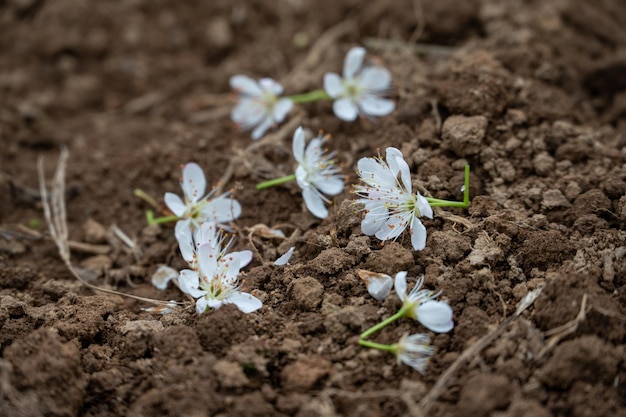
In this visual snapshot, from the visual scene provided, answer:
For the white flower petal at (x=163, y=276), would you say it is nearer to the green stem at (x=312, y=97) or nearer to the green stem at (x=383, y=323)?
the green stem at (x=383, y=323)

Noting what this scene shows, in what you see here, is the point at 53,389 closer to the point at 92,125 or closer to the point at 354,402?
the point at 354,402

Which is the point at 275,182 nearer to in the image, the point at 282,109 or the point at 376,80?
the point at 282,109

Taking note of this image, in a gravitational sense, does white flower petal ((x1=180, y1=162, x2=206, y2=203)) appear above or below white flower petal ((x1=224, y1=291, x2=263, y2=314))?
above

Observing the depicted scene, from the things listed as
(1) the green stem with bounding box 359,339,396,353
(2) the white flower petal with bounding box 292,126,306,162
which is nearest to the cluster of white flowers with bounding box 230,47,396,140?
(2) the white flower petal with bounding box 292,126,306,162

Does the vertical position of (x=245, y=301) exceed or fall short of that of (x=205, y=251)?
it falls short

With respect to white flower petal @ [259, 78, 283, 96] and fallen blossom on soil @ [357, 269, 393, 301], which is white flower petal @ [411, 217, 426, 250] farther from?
white flower petal @ [259, 78, 283, 96]

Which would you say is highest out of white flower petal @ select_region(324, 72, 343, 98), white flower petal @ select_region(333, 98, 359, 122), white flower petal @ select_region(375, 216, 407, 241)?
white flower petal @ select_region(324, 72, 343, 98)

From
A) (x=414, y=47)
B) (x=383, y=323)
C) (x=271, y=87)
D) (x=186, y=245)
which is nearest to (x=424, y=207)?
(x=383, y=323)
